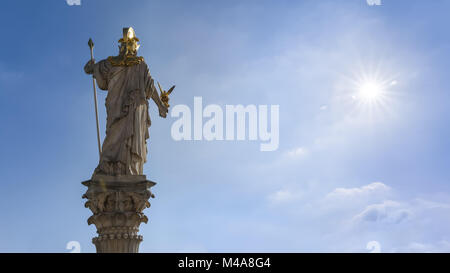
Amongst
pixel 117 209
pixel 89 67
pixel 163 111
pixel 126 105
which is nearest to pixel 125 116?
pixel 126 105

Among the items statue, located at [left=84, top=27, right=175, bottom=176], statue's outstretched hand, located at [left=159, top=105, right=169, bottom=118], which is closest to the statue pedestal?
statue, located at [left=84, top=27, right=175, bottom=176]

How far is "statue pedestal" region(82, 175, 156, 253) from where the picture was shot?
2272cm

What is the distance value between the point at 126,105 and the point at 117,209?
3802 millimetres

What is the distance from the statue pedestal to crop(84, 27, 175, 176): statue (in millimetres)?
537

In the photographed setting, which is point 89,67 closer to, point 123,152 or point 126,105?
point 126,105

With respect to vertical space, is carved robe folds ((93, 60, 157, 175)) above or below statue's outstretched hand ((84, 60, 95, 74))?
below

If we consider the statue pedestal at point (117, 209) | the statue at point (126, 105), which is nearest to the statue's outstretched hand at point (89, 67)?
the statue at point (126, 105)

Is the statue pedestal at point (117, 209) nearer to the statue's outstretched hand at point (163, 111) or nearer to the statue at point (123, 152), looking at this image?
the statue at point (123, 152)

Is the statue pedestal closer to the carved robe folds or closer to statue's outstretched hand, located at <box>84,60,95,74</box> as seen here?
the carved robe folds
